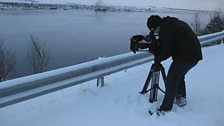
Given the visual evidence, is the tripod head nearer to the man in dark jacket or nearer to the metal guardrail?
the man in dark jacket

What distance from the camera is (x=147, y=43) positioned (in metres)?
5.51

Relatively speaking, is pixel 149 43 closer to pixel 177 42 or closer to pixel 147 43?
pixel 147 43

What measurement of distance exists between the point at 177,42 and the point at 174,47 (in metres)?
0.11

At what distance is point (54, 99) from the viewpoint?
19.5 ft

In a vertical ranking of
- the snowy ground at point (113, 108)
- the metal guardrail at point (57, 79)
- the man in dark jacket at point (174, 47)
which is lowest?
the snowy ground at point (113, 108)

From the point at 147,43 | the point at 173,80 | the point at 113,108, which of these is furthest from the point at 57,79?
the point at 173,80

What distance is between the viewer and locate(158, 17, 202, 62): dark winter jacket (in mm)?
5012

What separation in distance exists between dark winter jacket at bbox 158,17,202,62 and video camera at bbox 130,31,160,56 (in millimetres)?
160

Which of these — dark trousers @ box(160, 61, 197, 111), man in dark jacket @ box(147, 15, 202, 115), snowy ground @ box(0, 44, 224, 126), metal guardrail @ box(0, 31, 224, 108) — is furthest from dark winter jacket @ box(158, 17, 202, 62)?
metal guardrail @ box(0, 31, 224, 108)

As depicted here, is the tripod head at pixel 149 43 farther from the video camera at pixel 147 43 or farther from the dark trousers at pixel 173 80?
the dark trousers at pixel 173 80

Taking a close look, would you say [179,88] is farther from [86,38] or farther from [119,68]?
[86,38]

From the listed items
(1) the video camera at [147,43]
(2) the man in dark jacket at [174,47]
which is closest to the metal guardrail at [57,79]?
(1) the video camera at [147,43]

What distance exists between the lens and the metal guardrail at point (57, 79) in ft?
15.5

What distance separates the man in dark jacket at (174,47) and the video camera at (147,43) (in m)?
0.10
